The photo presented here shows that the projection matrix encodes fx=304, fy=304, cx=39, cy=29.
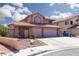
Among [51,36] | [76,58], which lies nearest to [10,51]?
[51,36]

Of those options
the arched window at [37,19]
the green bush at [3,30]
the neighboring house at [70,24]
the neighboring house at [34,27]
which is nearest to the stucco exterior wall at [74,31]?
the neighboring house at [70,24]

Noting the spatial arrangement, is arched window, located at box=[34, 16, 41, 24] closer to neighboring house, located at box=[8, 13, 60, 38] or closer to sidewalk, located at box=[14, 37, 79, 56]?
neighboring house, located at box=[8, 13, 60, 38]

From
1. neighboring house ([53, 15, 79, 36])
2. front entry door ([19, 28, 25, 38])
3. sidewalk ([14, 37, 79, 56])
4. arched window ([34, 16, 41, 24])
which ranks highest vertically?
arched window ([34, 16, 41, 24])

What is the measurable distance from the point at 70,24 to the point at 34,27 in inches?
27.1

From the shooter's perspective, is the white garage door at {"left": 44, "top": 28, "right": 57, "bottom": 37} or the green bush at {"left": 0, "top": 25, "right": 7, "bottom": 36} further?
the white garage door at {"left": 44, "top": 28, "right": 57, "bottom": 37}

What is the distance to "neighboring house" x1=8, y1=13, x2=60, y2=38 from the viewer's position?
18.7 ft

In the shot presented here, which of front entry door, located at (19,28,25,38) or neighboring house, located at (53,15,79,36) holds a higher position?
neighboring house, located at (53,15,79,36)

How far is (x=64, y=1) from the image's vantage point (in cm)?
560

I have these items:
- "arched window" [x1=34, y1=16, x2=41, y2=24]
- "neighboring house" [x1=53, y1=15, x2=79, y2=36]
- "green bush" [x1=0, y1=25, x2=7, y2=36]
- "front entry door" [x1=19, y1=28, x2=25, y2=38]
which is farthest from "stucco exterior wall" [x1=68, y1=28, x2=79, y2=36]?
"green bush" [x1=0, y1=25, x2=7, y2=36]

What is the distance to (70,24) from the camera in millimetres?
5789

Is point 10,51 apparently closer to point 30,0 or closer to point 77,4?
point 30,0

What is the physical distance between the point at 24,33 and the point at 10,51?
18.0 inches

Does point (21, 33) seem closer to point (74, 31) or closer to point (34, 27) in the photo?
point (34, 27)

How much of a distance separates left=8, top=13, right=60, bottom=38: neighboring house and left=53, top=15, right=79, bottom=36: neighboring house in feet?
0.29
